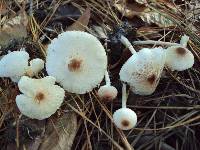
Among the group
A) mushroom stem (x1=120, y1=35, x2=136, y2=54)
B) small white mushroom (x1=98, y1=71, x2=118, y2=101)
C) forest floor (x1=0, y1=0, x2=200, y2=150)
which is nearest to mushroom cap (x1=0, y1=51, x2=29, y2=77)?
forest floor (x1=0, y1=0, x2=200, y2=150)

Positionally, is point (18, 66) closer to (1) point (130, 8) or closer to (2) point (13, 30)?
(2) point (13, 30)

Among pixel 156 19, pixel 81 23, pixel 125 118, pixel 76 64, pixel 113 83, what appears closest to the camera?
pixel 125 118

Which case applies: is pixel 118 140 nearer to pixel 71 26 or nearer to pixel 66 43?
pixel 66 43

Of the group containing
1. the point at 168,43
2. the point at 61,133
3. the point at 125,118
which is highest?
the point at 168,43

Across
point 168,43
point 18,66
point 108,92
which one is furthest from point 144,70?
point 18,66

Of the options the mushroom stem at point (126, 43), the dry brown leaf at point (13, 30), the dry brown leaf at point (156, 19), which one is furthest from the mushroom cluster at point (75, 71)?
the dry brown leaf at point (156, 19)
